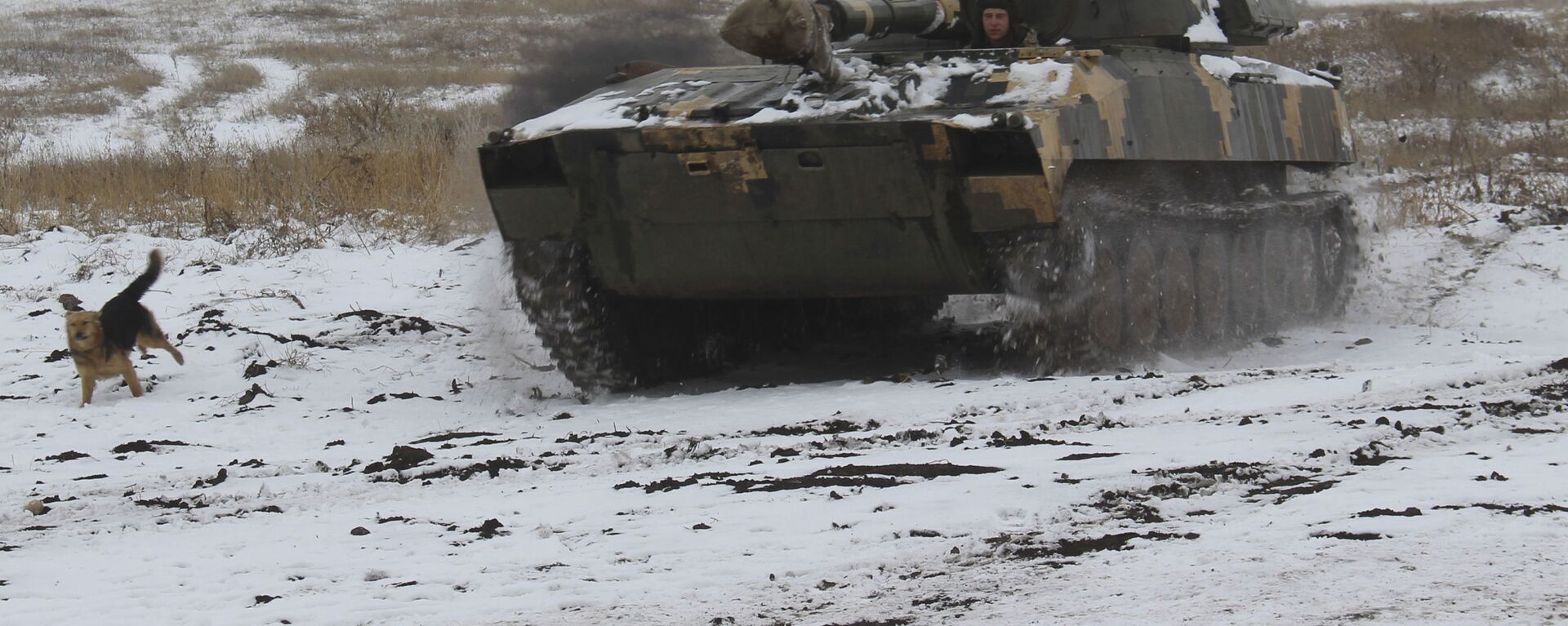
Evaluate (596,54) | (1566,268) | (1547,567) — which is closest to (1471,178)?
(1566,268)

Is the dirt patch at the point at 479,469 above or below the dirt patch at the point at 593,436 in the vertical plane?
above

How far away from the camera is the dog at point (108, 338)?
7.35 meters

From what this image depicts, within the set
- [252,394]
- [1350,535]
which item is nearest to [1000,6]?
[252,394]

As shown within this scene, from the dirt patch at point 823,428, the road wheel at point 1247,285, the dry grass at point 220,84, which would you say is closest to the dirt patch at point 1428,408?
the dirt patch at point 823,428

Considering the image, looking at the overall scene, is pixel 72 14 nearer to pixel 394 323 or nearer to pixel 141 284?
pixel 394 323

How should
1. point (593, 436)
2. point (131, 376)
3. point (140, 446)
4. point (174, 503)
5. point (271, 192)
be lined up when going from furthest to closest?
1. point (271, 192)
2. point (131, 376)
3. point (140, 446)
4. point (593, 436)
5. point (174, 503)

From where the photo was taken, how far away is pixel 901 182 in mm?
6645

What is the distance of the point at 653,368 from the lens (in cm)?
813

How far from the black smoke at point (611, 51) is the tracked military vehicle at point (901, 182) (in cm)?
201

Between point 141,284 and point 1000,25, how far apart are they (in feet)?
12.2

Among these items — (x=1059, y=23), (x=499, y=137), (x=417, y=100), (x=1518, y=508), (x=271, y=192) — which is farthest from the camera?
(x=417, y=100)

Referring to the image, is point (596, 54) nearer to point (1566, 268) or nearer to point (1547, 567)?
point (1566, 268)

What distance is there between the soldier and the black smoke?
2307mm

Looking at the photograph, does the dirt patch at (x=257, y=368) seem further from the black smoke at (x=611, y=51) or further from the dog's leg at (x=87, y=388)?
the black smoke at (x=611, y=51)
